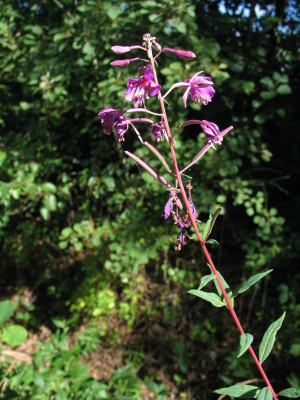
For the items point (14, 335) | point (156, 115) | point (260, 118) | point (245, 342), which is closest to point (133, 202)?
point (260, 118)

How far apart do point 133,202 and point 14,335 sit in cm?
129

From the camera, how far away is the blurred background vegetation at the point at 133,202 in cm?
253

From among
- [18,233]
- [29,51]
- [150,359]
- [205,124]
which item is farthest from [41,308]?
[205,124]

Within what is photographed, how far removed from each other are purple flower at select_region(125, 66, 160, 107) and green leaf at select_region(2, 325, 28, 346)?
2.44 meters

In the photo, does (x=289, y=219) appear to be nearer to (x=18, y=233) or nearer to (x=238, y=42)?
(x=238, y=42)

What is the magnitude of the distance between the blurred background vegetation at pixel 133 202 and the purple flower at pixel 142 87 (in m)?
1.49

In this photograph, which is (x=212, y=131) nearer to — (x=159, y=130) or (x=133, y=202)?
(x=159, y=130)

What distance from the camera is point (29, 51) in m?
2.89

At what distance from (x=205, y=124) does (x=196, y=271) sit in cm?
269

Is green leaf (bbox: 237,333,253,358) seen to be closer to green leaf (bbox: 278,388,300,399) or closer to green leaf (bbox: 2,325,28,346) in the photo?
green leaf (bbox: 278,388,300,399)

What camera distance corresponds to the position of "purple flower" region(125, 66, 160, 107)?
3.00ft

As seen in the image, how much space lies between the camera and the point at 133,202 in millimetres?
3104

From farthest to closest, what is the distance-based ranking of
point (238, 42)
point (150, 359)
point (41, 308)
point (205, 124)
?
point (41, 308) < point (150, 359) < point (238, 42) < point (205, 124)

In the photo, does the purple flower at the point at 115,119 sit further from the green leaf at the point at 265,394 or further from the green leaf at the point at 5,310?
the green leaf at the point at 5,310
